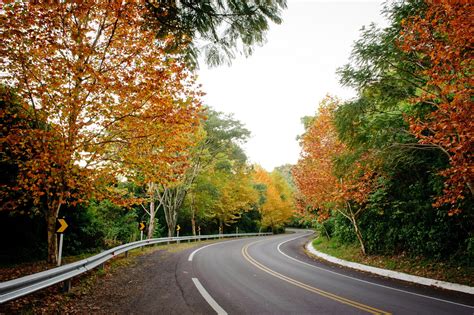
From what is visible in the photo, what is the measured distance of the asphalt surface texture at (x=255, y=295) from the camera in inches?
223

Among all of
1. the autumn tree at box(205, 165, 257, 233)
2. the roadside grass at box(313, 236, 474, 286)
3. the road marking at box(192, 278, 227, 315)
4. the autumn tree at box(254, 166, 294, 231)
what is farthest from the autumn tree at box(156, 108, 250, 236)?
the autumn tree at box(254, 166, 294, 231)

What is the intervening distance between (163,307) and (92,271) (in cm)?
460

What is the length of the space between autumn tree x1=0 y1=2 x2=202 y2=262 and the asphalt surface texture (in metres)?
3.51

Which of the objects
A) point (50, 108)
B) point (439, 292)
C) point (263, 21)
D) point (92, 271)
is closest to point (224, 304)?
point (92, 271)

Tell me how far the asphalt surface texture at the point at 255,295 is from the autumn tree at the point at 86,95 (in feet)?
11.5

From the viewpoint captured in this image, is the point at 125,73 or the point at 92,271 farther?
the point at 92,271

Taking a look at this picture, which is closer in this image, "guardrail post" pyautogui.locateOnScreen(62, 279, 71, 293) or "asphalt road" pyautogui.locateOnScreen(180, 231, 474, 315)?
"asphalt road" pyautogui.locateOnScreen(180, 231, 474, 315)

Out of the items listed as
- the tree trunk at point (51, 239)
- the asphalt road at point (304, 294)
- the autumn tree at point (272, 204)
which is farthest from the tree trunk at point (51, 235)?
the autumn tree at point (272, 204)

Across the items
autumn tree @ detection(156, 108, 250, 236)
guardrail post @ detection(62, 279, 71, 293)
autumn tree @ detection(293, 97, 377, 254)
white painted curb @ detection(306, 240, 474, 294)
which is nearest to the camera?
guardrail post @ detection(62, 279, 71, 293)

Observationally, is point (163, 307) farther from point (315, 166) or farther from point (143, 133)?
point (315, 166)

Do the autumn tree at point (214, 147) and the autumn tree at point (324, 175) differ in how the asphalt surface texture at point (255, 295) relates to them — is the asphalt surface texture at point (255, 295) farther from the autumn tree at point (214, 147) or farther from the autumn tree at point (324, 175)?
the autumn tree at point (214, 147)

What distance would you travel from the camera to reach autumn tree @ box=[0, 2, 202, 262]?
705cm

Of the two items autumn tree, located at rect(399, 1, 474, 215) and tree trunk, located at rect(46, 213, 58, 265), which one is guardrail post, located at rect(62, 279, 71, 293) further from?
autumn tree, located at rect(399, 1, 474, 215)

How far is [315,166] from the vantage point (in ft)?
51.9
